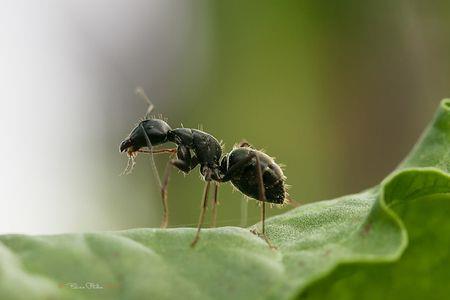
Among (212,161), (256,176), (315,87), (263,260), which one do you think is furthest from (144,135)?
(315,87)

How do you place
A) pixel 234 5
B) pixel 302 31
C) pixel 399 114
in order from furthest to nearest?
1. pixel 234 5
2. pixel 302 31
3. pixel 399 114

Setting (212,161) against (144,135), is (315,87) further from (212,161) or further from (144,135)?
(144,135)

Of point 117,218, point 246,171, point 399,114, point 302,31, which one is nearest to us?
point 246,171

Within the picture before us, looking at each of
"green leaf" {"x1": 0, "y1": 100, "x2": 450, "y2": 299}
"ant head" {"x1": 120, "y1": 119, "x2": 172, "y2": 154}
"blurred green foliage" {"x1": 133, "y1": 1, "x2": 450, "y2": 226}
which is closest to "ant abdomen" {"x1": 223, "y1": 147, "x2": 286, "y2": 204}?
"ant head" {"x1": 120, "y1": 119, "x2": 172, "y2": 154}

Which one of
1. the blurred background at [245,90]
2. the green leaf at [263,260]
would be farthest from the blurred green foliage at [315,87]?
the green leaf at [263,260]

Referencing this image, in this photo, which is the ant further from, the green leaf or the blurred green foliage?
the blurred green foliage

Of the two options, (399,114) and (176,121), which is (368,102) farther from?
(176,121)

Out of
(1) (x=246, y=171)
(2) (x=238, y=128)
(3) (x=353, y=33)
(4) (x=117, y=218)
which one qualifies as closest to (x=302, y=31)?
(3) (x=353, y=33)
